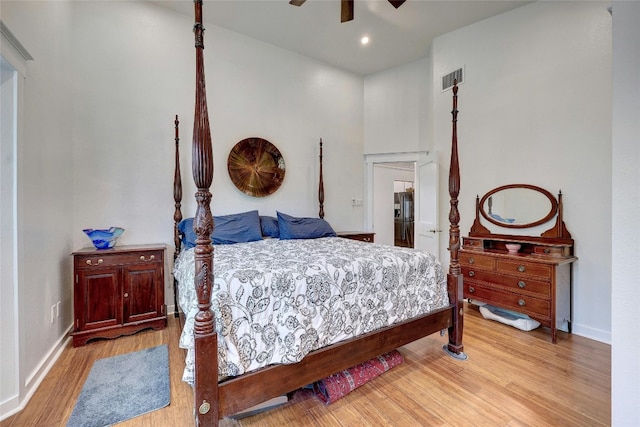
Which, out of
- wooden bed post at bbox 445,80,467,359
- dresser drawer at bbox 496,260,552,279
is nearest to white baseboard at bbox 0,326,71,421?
wooden bed post at bbox 445,80,467,359

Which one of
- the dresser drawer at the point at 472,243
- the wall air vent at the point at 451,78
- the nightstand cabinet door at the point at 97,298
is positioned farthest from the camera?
the wall air vent at the point at 451,78

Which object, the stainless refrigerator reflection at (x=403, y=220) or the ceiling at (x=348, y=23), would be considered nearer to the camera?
the ceiling at (x=348, y=23)

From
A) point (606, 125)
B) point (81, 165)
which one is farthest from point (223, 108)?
point (606, 125)

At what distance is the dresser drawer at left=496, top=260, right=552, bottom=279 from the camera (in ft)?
8.99

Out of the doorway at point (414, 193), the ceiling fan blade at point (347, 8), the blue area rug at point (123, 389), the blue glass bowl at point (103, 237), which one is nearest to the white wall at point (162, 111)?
the blue glass bowl at point (103, 237)

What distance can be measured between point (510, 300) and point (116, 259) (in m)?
3.89

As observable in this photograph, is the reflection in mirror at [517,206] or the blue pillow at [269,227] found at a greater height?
the reflection in mirror at [517,206]

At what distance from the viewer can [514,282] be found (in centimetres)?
295

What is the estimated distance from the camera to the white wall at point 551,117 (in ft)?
8.99

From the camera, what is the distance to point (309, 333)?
170cm

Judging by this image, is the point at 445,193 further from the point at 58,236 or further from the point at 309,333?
the point at 58,236

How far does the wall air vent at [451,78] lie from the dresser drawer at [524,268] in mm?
2400

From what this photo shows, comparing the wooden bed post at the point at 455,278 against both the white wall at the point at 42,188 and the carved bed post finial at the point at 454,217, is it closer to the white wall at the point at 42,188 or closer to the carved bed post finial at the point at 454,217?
the carved bed post finial at the point at 454,217

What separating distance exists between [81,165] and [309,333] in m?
2.92
